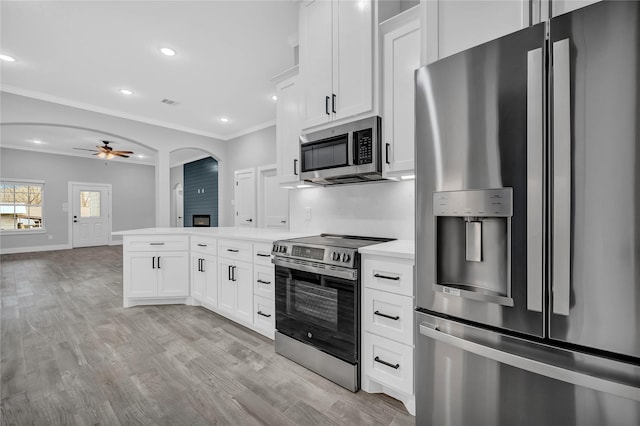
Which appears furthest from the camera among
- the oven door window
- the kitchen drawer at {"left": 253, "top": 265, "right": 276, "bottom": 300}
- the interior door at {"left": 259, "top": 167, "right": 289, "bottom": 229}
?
the interior door at {"left": 259, "top": 167, "right": 289, "bottom": 229}

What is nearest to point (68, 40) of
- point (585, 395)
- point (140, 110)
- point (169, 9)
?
point (169, 9)

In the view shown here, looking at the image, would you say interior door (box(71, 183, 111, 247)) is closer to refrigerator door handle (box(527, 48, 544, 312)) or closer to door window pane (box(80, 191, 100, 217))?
door window pane (box(80, 191, 100, 217))

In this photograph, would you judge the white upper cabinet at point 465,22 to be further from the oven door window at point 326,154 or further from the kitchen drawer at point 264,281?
the kitchen drawer at point 264,281

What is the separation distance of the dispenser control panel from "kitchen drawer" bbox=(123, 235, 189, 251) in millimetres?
3199

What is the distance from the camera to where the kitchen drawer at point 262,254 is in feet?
8.36

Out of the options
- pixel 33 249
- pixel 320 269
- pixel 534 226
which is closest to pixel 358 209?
pixel 320 269

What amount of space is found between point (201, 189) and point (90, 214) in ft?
12.8

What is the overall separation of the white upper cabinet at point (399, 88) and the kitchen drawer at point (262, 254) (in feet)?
3.90

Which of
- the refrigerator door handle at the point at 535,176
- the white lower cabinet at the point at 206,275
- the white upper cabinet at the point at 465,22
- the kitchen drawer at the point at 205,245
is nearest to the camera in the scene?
the refrigerator door handle at the point at 535,176

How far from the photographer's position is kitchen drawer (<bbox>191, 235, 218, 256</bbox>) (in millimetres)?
3196

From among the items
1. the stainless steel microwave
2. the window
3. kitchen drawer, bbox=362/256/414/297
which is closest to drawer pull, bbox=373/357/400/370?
kitchen drawer, bbox=362/256/414/297

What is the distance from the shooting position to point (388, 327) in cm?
178

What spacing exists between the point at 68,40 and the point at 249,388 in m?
3.93

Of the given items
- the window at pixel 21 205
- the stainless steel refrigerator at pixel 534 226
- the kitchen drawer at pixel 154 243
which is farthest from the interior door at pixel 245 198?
the window at pixel 21 205
